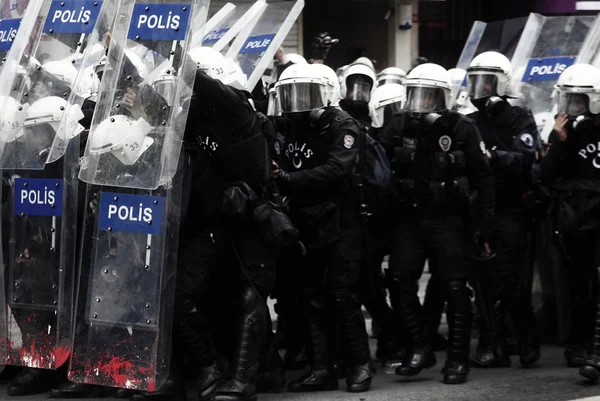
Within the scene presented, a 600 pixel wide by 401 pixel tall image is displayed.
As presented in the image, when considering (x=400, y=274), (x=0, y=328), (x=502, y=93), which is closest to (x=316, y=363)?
(x=400, y=274)

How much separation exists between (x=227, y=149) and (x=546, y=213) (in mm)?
2763

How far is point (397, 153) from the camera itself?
771cm

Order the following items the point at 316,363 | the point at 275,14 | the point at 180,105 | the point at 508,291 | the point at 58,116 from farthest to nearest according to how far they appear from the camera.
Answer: the point at 275,14 < the point at 508,291 < the point at 316,363 < the point at 58,116 < the point at 180,105

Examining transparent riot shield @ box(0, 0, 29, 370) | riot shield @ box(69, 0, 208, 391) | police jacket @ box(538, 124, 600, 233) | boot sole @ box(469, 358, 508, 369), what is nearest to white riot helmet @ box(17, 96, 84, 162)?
transparent riot shield @ box(0, 0, 29, 370)

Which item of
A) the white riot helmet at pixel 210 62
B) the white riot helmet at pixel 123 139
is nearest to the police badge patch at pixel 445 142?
the white riot helmet at pixel 210 62

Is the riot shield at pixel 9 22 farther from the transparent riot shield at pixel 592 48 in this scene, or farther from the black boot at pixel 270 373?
the transparent riot shield at pixel 592 48

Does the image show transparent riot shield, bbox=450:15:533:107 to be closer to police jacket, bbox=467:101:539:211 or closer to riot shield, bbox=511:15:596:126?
riot shield, bbox=511:15:596:126

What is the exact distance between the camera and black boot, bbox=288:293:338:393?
7.39 meters

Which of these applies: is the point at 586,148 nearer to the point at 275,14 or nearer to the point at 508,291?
the point at 508,291

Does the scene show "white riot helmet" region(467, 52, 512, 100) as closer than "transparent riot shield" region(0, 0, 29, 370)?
No

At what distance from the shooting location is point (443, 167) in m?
7.50

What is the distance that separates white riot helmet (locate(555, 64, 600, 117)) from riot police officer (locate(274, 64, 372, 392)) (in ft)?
4.66

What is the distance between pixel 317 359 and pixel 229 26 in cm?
271

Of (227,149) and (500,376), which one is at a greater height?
(227,149)
